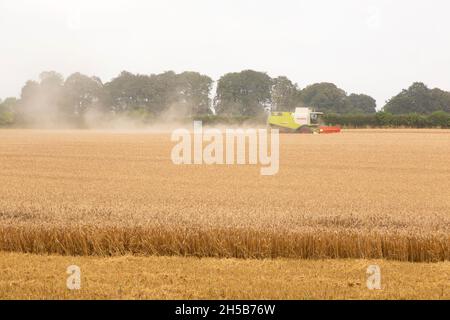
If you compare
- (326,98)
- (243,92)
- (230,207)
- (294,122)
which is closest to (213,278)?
(230,207)

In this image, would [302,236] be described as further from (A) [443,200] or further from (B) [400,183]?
(B) [400,183]

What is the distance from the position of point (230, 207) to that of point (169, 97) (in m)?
87.9

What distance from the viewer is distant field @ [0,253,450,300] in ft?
22.3

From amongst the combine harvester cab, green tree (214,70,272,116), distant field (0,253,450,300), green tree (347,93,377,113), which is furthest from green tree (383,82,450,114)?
distant field (0,253,450,300)

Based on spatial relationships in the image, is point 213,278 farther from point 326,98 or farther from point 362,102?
point 362,102

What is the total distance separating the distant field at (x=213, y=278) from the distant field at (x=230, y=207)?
0.48 metres

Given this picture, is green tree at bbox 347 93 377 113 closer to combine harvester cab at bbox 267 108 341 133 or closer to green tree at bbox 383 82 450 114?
green tree at bbox 383 82 450 114

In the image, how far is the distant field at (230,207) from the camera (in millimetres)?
9000

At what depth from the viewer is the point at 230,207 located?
531 inches

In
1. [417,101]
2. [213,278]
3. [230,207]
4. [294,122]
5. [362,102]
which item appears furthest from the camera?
[362,102]

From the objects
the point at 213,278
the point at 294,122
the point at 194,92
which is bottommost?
the point at 213,278

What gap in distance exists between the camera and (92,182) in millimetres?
18641

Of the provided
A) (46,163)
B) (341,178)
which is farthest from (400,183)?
(46,163)
